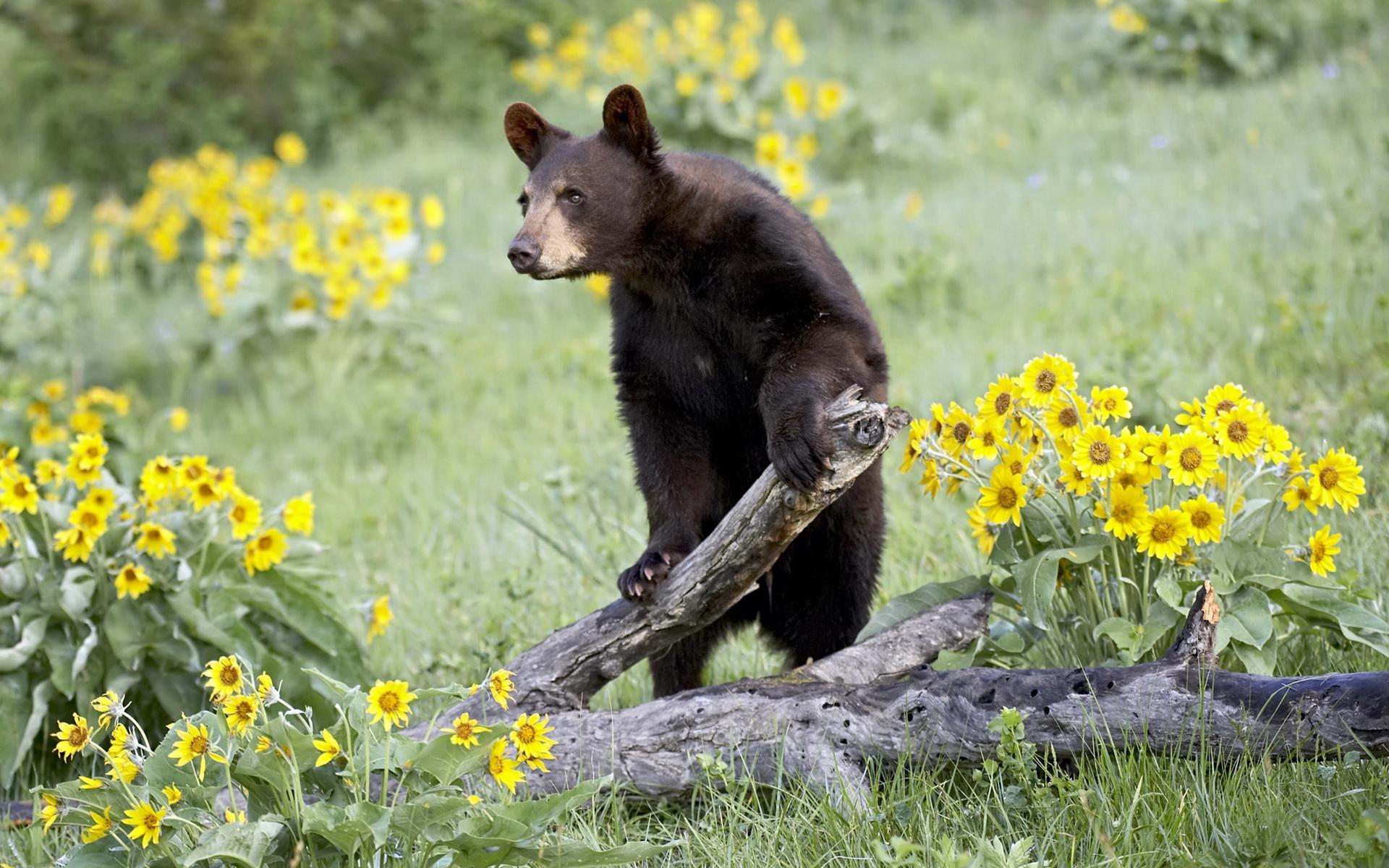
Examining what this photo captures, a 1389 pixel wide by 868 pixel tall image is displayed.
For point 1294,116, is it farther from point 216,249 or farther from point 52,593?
point 52,593

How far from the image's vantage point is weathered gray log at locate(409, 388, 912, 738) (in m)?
2.75

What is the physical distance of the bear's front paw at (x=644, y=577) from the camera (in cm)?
309

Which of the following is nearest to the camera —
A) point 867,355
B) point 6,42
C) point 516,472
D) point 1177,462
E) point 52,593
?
point 1177,462

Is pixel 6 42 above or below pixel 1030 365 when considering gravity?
above

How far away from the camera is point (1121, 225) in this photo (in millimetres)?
7035

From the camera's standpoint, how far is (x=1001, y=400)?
304cm

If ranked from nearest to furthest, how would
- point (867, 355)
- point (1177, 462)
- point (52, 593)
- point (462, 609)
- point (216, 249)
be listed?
point (1177, 462) < point (867, 355) < point (52, 593) < point (462, 609) < point (216, 249)

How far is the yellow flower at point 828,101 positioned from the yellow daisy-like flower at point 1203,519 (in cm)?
588

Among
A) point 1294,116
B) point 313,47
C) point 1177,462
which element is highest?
point 313,47

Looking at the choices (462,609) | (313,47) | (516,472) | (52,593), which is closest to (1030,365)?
(462,609)

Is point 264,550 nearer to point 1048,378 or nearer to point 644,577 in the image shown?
point 644,577

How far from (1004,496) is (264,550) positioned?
1.96m

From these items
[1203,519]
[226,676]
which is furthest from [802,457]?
[226,676]

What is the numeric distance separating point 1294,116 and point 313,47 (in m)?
7.55
